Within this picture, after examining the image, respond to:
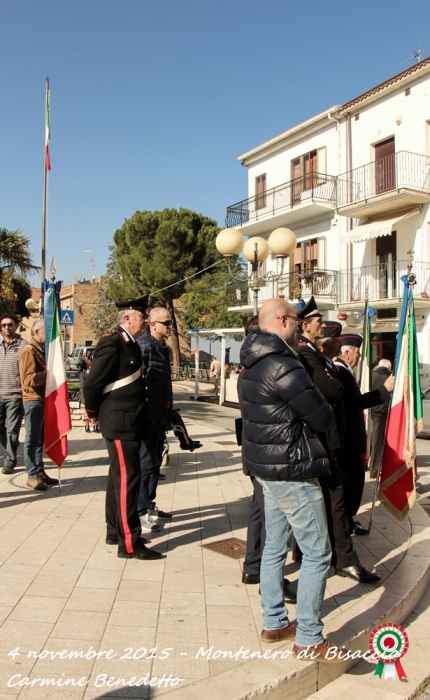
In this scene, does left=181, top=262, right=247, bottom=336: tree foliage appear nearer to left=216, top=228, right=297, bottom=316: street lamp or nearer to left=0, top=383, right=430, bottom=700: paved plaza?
left=216, top=228, right=297, bottom=316: street lamp

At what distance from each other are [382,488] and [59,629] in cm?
322

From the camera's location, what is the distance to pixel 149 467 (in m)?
5.52

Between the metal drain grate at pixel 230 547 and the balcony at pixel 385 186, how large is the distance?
670 inches

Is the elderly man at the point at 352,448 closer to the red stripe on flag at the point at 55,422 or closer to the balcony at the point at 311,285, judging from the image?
the red stripe on flag at the point at 55,422

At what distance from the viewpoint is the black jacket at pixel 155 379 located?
5.55 metres

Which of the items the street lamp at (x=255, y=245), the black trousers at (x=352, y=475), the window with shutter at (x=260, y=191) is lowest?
the black trousers at (x=352, y=475)

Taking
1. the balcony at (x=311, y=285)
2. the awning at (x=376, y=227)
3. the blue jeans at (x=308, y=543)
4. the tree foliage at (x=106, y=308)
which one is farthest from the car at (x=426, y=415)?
the tree foliage at (x=106, y=308)

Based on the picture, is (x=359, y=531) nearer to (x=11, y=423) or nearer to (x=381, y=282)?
(x=11, y=423)

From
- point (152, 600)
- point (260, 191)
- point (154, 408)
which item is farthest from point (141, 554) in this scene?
point (260, 191)

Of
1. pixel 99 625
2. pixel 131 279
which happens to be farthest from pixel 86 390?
pixel 131 279

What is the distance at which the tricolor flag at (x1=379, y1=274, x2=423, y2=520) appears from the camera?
217 inches

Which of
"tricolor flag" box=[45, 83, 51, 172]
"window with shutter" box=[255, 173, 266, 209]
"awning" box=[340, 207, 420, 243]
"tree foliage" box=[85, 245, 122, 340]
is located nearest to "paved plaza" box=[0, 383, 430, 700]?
"tricolor flag" box=[45, 83, 51, 172]

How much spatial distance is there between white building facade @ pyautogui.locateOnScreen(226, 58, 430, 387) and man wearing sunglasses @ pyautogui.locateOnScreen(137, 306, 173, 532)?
14.1 m

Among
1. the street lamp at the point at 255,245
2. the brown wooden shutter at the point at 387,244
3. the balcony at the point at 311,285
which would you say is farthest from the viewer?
the balcony at the point at 311,285
